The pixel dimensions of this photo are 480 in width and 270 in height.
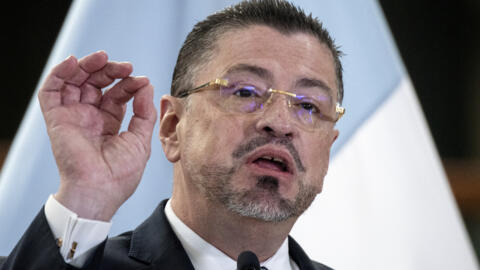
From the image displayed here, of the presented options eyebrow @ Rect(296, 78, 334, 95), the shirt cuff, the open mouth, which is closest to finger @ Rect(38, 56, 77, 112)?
the shirt cuff

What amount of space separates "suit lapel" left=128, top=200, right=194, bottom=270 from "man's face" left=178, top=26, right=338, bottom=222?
0.49 feet

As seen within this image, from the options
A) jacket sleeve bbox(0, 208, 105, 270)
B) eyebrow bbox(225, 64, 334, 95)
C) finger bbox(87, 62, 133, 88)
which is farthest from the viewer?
eyebrow bbox(225, 64, 334, 95)

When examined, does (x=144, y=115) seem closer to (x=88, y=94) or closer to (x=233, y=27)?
(x=88, y=94)

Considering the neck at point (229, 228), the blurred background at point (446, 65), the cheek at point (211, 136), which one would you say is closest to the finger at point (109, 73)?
the cheek at point (211, 136)

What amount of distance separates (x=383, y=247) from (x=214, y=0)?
1.06 metres

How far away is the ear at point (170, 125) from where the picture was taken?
1808 millimetres

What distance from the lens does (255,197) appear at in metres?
1.57

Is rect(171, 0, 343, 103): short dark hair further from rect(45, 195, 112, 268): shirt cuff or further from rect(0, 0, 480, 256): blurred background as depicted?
rect(0, 0, 480, 256): blurred background

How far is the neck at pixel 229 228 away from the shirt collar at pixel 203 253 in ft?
0.05

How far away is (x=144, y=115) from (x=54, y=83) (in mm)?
240

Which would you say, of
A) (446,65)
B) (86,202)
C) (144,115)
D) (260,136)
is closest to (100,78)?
(144,115)

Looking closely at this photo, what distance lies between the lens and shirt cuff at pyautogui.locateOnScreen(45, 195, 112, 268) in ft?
4.36

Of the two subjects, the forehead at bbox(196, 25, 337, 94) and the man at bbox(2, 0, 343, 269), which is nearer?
the man at bbox(2, 0, 343, 269)

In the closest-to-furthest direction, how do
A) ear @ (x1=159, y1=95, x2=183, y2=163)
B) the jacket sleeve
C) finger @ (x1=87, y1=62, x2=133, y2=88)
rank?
the jacket sleeve, finger @ (x1=87, y1=62, x2=133, y2=88), ear @ (x1=159, y1=95, x2=183, y2=163)
